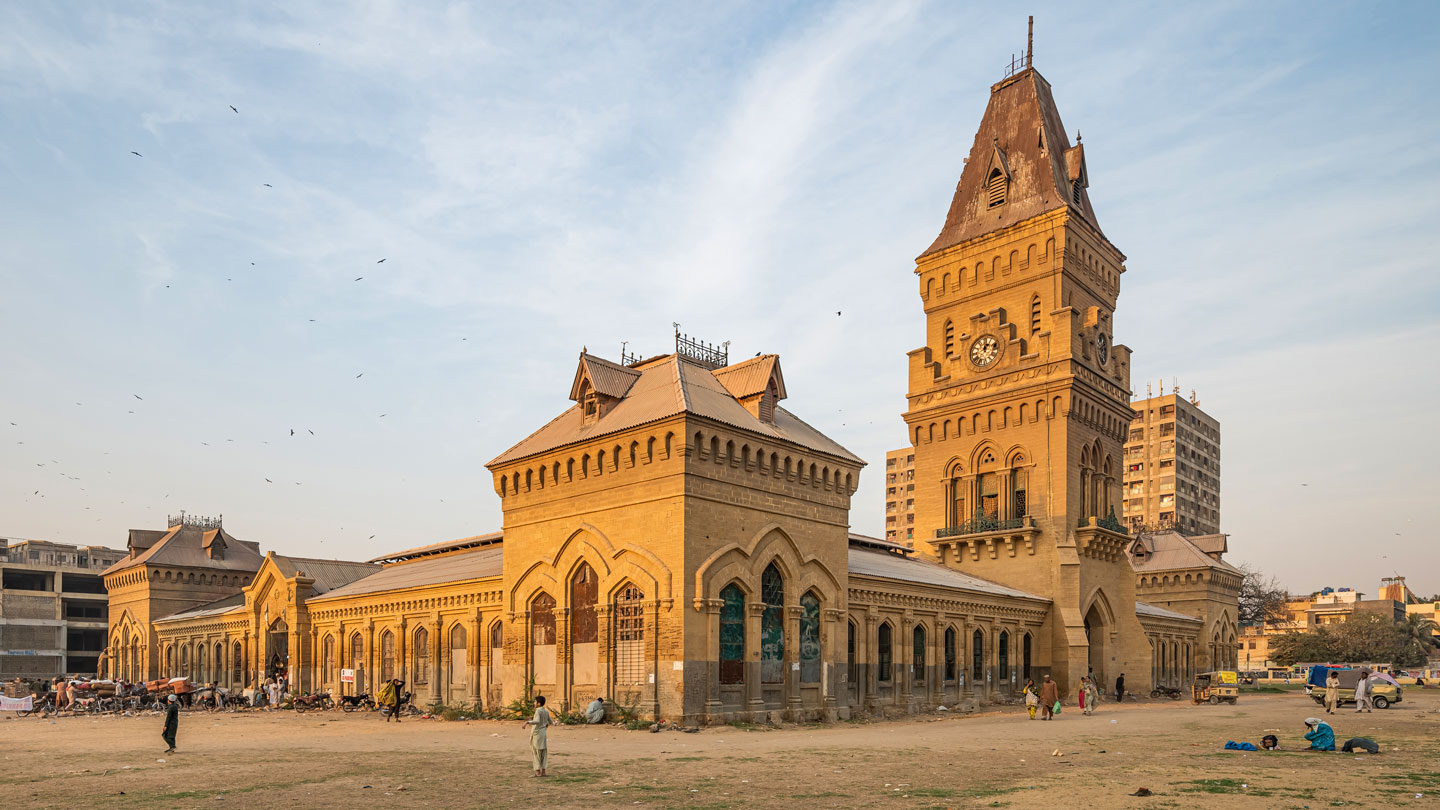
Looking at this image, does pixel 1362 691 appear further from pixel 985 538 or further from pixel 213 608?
pixel 213 608

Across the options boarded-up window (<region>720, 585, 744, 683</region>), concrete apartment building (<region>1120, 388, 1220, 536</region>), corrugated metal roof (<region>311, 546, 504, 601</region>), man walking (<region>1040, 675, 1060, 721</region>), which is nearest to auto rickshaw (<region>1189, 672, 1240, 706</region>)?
man walking (<region>1040, 675, 1060, 721</region>)

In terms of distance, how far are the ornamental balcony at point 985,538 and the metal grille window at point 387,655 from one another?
26.0 meters

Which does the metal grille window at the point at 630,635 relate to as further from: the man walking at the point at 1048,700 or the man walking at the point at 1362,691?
the man walking at the point at 1362,691

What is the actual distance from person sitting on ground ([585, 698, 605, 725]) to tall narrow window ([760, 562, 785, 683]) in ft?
16.3

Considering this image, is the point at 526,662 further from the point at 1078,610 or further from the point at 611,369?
the point at 1078,610

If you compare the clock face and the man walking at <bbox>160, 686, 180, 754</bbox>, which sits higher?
the clock face

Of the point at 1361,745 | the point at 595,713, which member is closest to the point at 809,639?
the point at 595,713

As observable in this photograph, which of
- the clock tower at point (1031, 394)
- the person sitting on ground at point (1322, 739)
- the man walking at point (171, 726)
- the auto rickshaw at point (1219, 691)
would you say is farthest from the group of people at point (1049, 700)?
the man walking at point (171, 726)

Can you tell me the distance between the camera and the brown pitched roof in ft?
176

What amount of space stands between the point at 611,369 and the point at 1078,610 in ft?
83.1

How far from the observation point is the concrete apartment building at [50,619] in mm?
89562

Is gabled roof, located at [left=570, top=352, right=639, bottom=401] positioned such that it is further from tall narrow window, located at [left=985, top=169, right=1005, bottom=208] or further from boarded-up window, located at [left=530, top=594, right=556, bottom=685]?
tall narrow window, located at [left=985, top=169, right=1005, bottom=208]

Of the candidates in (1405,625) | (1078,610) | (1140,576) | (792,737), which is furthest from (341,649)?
(1405,625)

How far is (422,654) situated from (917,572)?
20897mm
